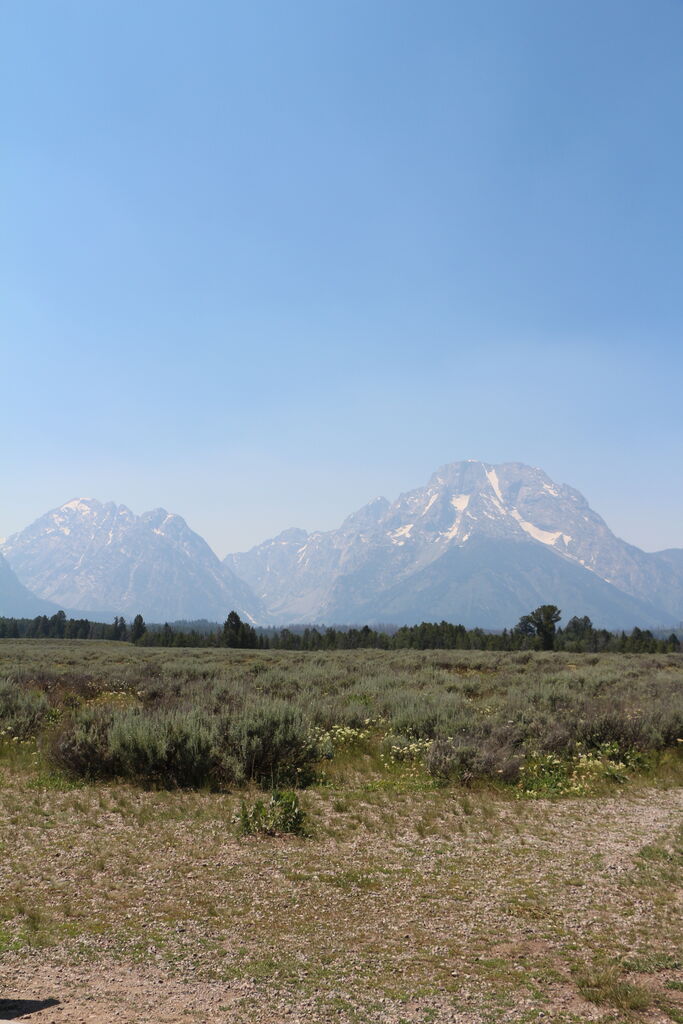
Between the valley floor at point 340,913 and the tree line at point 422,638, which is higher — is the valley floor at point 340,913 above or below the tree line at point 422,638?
above

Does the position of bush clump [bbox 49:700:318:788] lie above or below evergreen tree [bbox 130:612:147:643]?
above

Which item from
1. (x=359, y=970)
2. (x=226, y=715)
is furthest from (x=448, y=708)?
(x=359, y=970)

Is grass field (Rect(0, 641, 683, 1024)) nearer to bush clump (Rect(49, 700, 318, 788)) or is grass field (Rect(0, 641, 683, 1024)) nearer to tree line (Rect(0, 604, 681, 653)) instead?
bush clump (Rect(49, 700, 318, 788))

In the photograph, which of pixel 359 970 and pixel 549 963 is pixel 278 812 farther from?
pixel 549 963

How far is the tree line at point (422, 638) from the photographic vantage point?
10169cm

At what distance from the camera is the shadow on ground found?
4.45m

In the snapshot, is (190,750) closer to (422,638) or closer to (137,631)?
(422,638)

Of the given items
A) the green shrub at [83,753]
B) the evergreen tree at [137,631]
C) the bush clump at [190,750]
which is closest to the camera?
the bush clump at [190,750]

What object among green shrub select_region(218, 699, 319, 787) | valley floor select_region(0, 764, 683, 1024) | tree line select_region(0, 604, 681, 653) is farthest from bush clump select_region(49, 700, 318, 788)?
tree line select_region(0, 604, 681, 653)

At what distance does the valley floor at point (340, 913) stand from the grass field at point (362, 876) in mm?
28

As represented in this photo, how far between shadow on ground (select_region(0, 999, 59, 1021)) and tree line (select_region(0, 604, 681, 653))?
3488 inches

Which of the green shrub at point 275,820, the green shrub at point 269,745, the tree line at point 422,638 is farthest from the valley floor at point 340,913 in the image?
the tree line at point 422,638

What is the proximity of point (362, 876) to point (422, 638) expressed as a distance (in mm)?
118392

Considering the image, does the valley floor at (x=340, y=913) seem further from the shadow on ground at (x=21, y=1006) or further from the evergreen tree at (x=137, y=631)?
the evergreen tree at (x=137, y=631)
